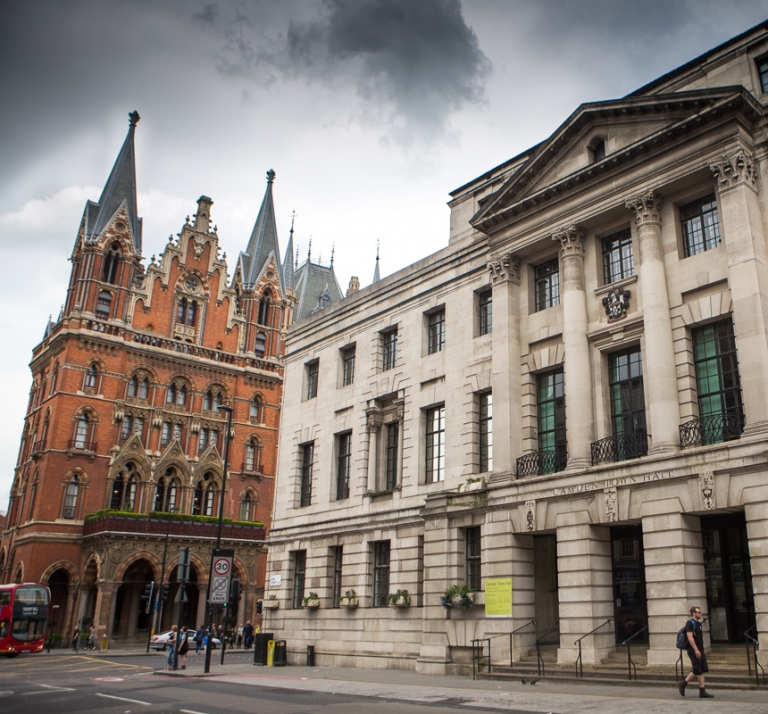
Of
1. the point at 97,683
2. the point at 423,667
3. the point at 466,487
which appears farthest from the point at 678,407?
the point at 97,683

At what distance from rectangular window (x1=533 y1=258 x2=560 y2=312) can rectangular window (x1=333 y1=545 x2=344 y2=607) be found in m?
13.5

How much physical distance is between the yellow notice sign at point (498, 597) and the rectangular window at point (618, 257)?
10013 millimetres

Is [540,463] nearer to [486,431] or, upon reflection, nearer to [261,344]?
[486,431]

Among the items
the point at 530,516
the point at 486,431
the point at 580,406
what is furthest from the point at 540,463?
the point at 486,431

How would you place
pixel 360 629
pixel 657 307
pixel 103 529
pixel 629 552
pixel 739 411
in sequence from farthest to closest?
pixel 103 529
pixel 360 629
pixel 629 552
pixel 657 307
pixel 739 411

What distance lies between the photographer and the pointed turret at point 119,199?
67188 millimetres

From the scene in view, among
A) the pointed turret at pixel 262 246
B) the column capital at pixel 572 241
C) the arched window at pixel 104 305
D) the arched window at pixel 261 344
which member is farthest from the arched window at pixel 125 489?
the column capital at pixel 572 241

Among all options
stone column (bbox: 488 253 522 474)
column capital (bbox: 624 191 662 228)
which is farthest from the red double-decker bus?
column capital (bbox: 624 191 662 228)

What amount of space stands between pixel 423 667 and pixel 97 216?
183 ft

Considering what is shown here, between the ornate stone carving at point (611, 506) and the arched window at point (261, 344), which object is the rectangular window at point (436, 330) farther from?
the arched window at point (261, 344)

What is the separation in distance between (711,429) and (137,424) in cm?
5245

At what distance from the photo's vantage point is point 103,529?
56.3 m

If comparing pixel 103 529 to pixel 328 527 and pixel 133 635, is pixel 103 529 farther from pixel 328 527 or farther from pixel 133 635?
pixel 328 527

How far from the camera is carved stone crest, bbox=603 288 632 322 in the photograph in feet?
75.2
